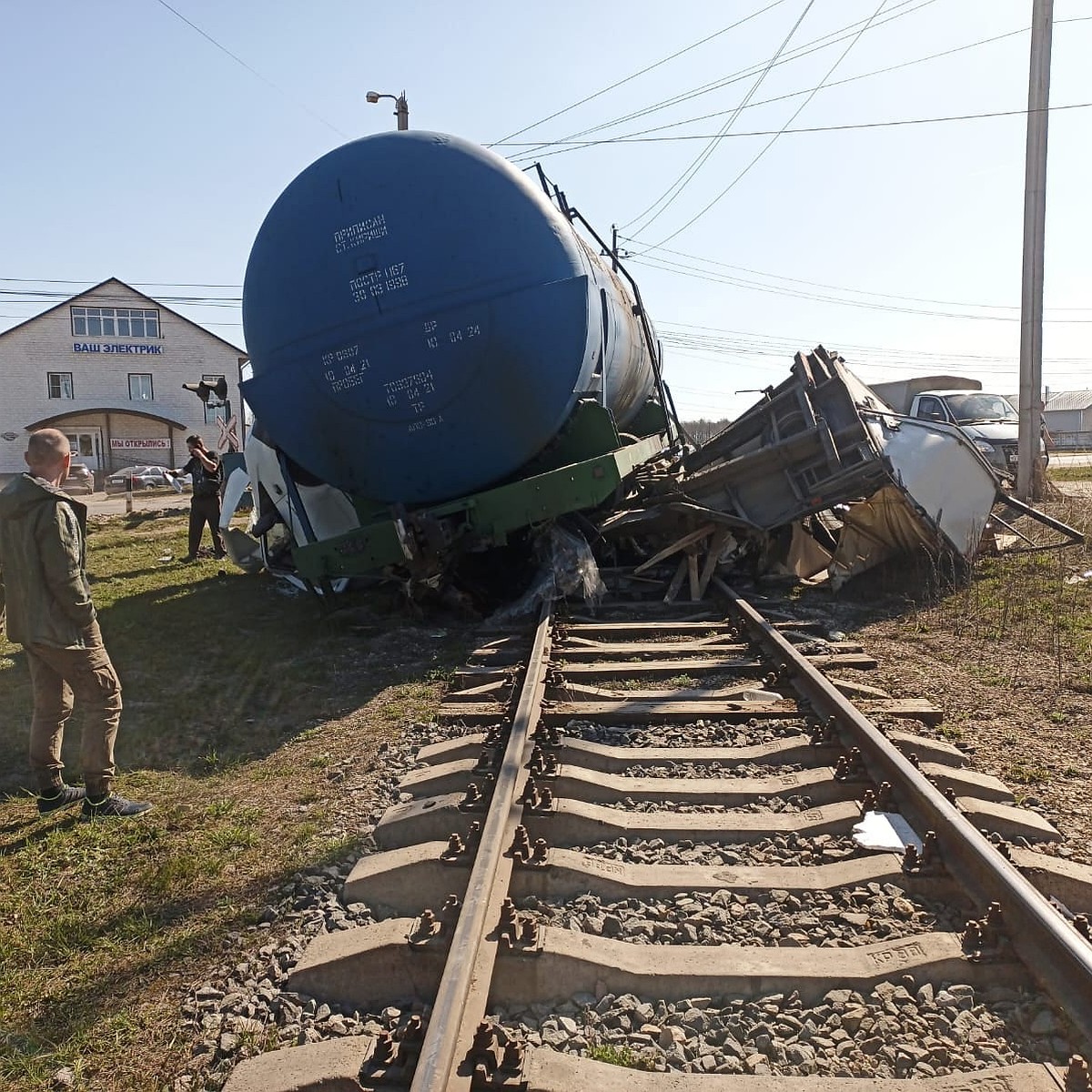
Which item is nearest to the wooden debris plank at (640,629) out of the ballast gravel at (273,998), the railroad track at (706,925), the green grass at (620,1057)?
the railroad track at (706,925)

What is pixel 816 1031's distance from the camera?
99.2 inches

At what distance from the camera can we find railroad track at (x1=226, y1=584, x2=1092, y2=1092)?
7.82 feet

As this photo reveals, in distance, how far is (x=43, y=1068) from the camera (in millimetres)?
2545

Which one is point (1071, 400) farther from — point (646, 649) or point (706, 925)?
point (706, 925)

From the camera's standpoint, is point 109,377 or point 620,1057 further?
point 109,377

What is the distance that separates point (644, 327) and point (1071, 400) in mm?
94670

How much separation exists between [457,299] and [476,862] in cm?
463

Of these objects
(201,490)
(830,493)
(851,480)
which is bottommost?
(830,493)

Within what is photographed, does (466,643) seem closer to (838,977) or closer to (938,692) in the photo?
(938,692)

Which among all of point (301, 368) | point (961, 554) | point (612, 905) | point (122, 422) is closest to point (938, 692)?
point (612, 905)

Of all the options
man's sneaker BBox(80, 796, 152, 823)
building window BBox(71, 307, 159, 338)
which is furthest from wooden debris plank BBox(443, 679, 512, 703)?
building window BBox(71, 307, 159, 338)

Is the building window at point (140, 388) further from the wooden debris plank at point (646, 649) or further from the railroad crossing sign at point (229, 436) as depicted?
the wooden debris plank at point (646, 649)

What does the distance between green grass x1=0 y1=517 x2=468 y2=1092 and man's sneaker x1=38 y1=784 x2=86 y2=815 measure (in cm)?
6

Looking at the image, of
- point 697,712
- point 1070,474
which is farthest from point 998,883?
point 1070,474
